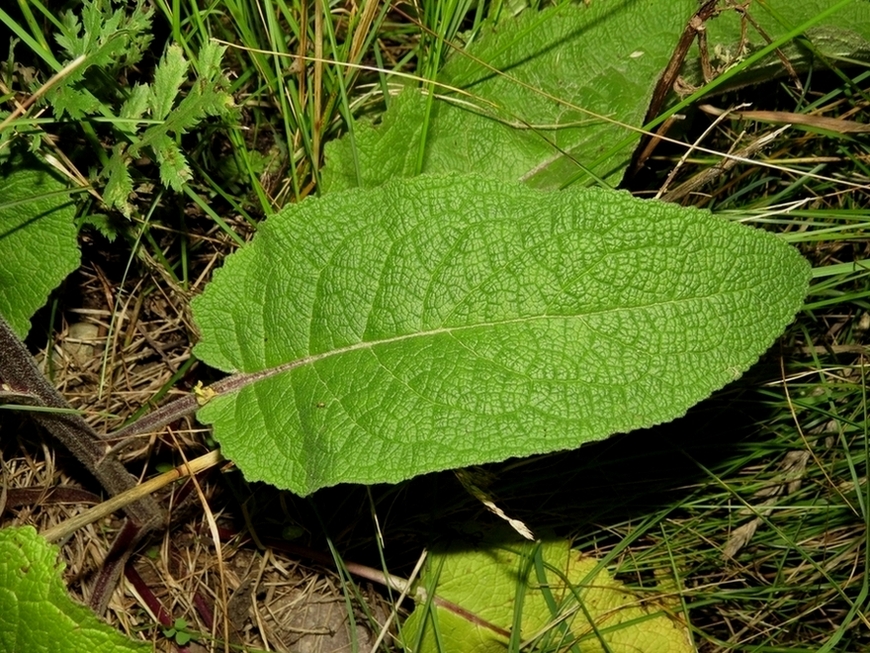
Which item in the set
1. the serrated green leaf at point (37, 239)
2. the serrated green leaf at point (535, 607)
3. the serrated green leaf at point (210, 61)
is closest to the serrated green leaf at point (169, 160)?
the serrated green leaf at point (210, 61)

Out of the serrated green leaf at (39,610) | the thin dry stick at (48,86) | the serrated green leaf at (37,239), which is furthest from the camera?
the serrated green leaf at (37,239)

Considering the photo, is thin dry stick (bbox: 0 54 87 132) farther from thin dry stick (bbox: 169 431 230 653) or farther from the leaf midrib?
thin dry stick (bbox: 169 431 230 653)

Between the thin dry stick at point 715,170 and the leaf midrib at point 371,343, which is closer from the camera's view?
the leaf midrib at point 371,343

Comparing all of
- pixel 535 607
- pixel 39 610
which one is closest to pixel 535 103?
pixel 535 607

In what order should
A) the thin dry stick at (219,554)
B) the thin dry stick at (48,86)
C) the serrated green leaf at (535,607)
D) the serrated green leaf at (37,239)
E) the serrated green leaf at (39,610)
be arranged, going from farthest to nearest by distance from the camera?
1. the serrated green leaf at (535,607)
2. the thin dry stick at (219,554)
3. the serrated green leaf at (37,239)
4. the thin dry stick at (48,86)
5. the serrated green leaf at (39,610)

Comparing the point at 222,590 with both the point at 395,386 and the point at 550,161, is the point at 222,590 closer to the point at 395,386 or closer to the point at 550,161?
the point at 395,386

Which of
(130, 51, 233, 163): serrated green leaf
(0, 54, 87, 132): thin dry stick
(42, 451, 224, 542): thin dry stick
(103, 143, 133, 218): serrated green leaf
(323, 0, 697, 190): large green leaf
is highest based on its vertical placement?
(0, 54, 87, 132): thin dry stick

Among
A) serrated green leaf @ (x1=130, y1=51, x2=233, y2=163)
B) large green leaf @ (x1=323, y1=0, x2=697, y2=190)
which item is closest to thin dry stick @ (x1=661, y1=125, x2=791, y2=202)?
large green leaf @ (x1=323, y1=0, x2=697, y2=190)

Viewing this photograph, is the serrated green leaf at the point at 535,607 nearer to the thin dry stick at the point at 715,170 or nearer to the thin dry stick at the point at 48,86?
the thin dry stick at the point at 715,170
